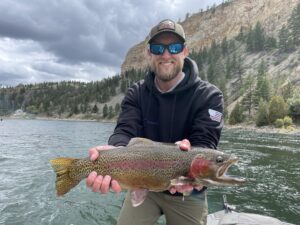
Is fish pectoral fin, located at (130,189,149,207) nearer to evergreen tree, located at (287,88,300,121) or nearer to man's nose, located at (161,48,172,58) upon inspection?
man's nose, located at (161,48,172,58)

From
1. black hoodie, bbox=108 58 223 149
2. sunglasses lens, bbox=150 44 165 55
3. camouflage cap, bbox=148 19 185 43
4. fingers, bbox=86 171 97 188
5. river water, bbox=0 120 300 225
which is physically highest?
camouflage cap, bbox=148 19 185 43

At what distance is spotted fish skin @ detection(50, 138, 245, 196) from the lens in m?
4.74

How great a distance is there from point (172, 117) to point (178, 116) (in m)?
0.10

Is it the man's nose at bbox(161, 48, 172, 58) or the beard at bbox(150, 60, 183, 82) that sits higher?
the man's nose at bbox(161, 48, 172, 58)

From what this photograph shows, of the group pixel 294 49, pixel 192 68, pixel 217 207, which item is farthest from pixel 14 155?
pixel 294 49

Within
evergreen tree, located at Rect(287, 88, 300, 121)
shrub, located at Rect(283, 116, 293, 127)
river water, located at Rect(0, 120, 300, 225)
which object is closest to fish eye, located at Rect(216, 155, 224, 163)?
river water, located at Rect(0, 120, 300, 225)

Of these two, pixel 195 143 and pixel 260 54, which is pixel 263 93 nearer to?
pixel 260 54

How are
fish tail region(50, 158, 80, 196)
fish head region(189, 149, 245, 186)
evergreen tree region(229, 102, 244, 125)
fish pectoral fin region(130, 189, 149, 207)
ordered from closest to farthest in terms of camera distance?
fish head region(189, 149, 245, 186) → fish pectoral fin region(130, 189, 149, 207) → fish tail region(50, 158, 80, 196) → evergreen tree region(229, 102, 244, 125)

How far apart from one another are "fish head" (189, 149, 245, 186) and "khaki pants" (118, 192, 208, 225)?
111 centimetres

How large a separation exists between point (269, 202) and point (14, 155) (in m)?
22.6

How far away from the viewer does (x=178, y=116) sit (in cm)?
581

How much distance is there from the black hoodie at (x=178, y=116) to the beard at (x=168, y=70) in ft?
0.77

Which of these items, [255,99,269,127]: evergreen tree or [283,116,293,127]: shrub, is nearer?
[283,116,293,127]: shrub

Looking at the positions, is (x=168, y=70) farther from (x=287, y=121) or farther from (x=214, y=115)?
(x=287, y=121)
